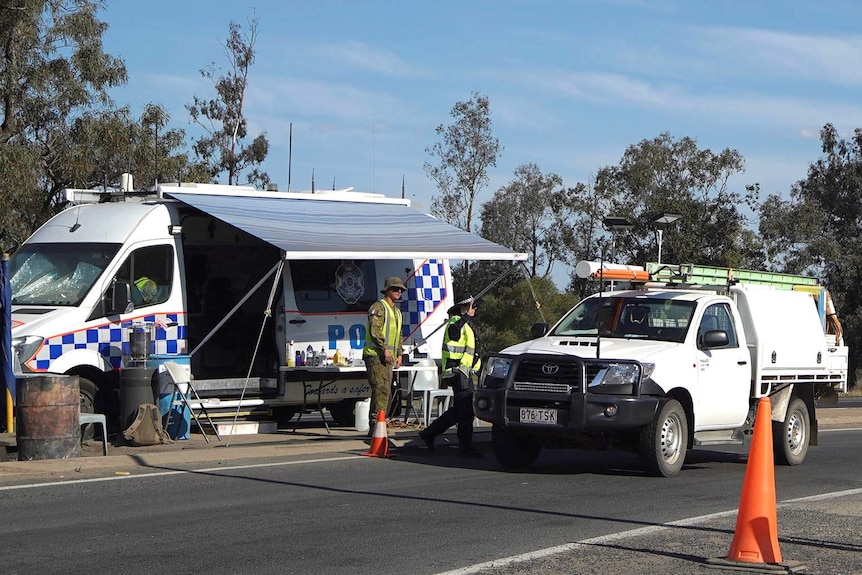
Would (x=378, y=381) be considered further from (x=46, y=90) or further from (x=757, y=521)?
(x=46, y=90)

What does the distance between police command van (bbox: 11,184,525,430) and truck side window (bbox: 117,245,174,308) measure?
1 cm

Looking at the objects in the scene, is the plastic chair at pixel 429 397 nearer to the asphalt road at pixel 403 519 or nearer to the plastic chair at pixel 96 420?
the asphalt road at pixel 403 519

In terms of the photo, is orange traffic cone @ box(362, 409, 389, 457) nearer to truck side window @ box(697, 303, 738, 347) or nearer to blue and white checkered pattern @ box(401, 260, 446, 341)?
truck side window @ box(697, 303, 738, 347)

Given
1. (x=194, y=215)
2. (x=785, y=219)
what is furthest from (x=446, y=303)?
(x=785, y=219)

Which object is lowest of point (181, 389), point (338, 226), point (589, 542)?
point (589, 542)

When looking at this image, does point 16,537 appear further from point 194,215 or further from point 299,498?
point 194,215

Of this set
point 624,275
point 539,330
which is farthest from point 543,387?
point 624,275

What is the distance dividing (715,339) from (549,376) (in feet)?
6.17

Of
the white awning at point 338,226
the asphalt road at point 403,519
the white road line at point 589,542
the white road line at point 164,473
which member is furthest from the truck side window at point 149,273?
the white road line at point 589,542

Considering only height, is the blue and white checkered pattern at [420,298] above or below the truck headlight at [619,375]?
above

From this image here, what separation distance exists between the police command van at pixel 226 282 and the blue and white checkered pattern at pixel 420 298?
20mm

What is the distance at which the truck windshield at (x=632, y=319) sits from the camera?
44.2 feet

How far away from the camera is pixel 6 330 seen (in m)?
13.7

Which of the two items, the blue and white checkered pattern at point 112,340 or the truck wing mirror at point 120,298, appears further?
the truck wing mirror at point 120,298
